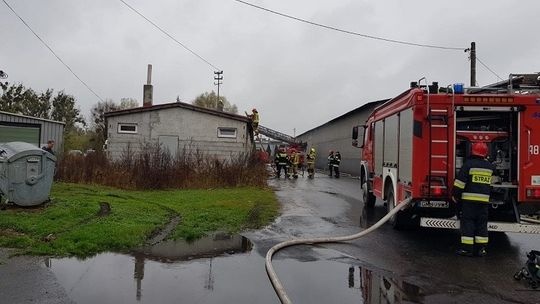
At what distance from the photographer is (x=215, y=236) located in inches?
331

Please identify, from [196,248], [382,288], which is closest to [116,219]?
[196,248]

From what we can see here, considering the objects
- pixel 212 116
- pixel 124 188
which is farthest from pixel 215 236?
pixel 212 116

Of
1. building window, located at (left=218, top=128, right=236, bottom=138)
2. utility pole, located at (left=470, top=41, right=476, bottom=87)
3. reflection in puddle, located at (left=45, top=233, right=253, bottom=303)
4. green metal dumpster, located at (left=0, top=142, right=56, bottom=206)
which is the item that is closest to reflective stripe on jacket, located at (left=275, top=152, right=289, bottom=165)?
building window, located at (left=218, top=128, right=236, bottom=138)

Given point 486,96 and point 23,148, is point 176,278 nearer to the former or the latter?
point 486,96

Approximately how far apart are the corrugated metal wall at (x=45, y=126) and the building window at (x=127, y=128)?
310 centimetres

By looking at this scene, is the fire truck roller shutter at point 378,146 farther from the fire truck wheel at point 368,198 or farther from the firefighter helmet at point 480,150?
the firefighter helmet at point 480,150

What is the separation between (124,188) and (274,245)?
33.4ft

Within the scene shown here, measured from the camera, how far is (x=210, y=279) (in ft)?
18.7

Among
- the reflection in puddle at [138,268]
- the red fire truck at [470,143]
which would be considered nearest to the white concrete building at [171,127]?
the reflection in puddle at [138,268]

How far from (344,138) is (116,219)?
31006 mm

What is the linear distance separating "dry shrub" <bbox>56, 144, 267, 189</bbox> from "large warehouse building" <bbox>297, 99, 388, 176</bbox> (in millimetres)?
13630

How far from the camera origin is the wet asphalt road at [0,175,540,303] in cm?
509

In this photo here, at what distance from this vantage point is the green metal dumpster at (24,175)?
32.3 ft

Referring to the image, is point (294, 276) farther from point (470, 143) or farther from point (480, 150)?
point (470, 143)
